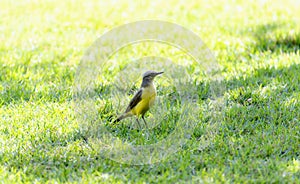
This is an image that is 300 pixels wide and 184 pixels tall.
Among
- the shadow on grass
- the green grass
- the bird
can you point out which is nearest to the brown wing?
the bird

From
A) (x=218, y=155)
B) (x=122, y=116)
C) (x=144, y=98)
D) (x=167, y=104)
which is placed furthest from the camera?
(x=167, y=104)

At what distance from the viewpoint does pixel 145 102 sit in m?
4.34

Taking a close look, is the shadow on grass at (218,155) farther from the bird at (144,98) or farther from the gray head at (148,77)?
the gray head at (148,77)

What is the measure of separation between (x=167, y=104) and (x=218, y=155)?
98cm

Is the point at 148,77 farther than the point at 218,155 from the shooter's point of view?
Yes

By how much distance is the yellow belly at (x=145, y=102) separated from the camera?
14.2 ft

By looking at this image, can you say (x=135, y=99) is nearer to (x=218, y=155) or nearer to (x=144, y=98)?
(x=144, y=98)

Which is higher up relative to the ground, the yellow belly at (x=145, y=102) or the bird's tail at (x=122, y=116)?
the yellow belly at (x=145, y=102)

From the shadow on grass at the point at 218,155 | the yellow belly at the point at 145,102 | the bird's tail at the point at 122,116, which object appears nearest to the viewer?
the shadow on grass at the point at 218,155

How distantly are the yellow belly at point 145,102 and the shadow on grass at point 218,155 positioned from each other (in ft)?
1.44

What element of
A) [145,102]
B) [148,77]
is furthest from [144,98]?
[148,77]

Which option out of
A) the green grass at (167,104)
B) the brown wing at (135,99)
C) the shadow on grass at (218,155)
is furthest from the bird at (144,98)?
the shadow on grass at (218,155)

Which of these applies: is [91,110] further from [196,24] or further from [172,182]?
[196,24]

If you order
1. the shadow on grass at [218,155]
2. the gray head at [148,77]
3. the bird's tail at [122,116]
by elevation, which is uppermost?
the gray head at [148,77]
